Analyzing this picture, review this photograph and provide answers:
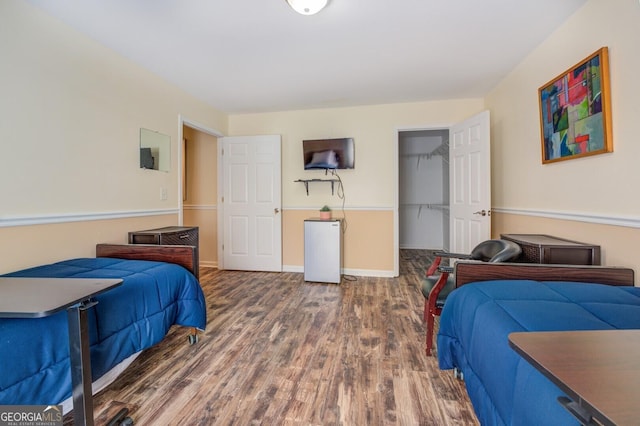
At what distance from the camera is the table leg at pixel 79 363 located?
106cm

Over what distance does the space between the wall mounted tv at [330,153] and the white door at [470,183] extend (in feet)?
4.31

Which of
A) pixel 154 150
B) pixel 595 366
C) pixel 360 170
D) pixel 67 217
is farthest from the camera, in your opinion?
pixel 360 170

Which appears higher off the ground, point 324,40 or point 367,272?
point 324,40

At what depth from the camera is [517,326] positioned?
1.00m

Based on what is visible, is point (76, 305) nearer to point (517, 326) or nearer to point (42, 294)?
point (42, 294)

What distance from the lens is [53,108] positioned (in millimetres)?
1979

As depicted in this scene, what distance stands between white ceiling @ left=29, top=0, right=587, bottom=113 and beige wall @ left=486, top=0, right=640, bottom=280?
199 millimetres

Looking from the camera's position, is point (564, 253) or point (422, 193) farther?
point (422, 193)

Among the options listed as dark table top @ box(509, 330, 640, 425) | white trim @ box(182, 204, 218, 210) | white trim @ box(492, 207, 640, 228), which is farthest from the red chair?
white trim @ box(182, 204, 218, 210)

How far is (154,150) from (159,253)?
1296mm

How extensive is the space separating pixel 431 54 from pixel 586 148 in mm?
1424

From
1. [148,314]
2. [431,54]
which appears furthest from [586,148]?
[148,314]

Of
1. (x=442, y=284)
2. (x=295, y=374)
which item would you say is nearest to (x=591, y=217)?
(x=442, y=284)

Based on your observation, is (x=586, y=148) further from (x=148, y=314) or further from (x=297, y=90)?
(x=148, y=314)
